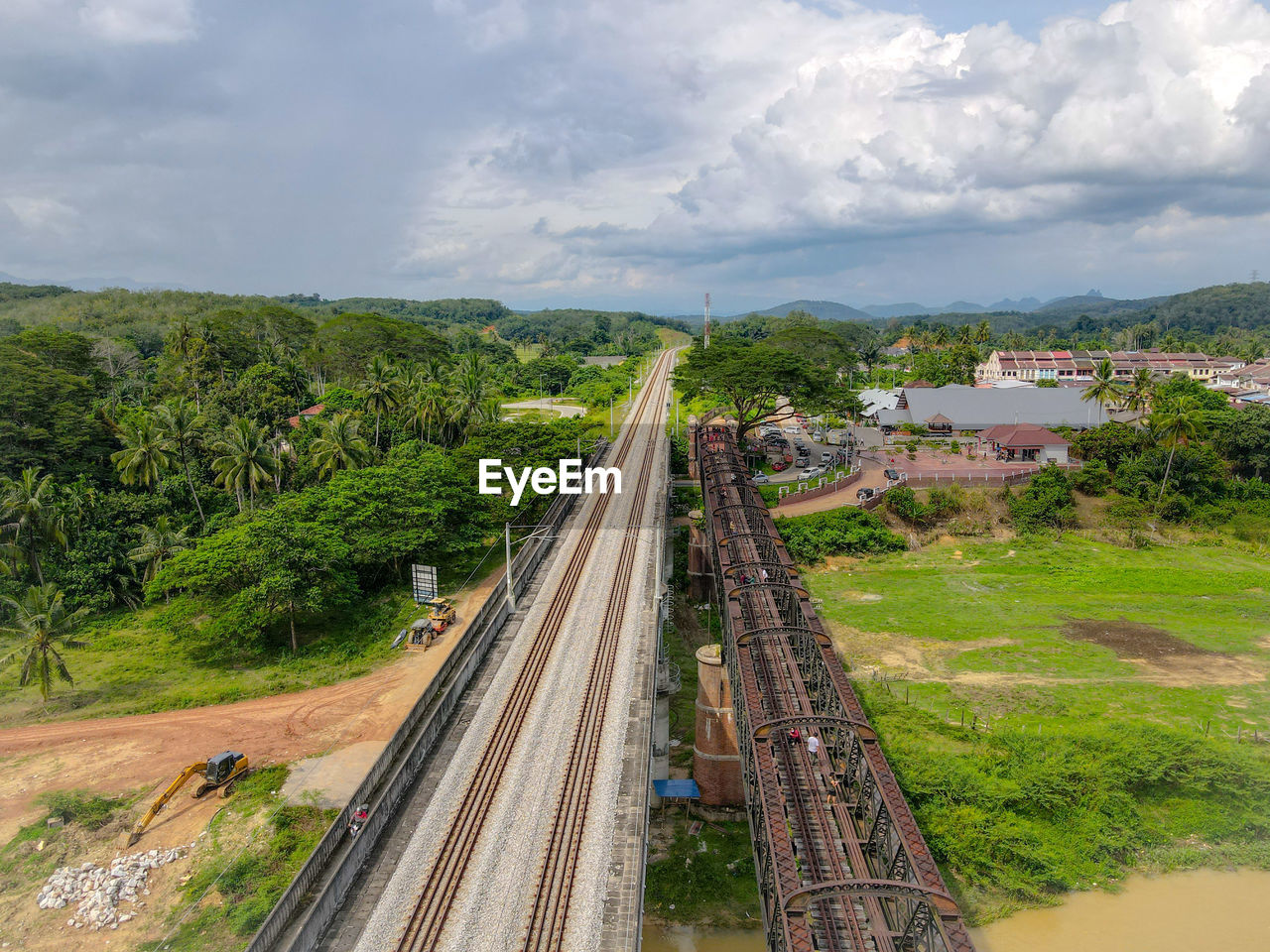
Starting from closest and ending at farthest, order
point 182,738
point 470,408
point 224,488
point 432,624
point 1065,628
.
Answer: point 182,738 < point 432,624 < point 1065,628 < point 224,488 < point 470,408

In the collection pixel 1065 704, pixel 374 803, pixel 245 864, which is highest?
pixel 374 803

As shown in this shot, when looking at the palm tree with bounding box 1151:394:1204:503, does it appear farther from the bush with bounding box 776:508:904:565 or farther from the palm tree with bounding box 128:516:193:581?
the palm tree with bounding box 128:516:193:581

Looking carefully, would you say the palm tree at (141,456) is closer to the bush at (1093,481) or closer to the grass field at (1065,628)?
the grass field at (1065,628)

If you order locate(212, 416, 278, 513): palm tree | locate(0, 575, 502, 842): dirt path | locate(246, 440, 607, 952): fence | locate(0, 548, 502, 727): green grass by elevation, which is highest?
locate(212, 416, 278, 513): palm tree

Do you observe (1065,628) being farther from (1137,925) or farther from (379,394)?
(379,394)

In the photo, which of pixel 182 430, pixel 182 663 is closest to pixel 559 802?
pixel 182 663

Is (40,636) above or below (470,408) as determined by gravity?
below

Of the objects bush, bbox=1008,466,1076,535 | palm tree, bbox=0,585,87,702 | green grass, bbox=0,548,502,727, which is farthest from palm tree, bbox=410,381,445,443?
bush, bbox=1008,466,1076,535
